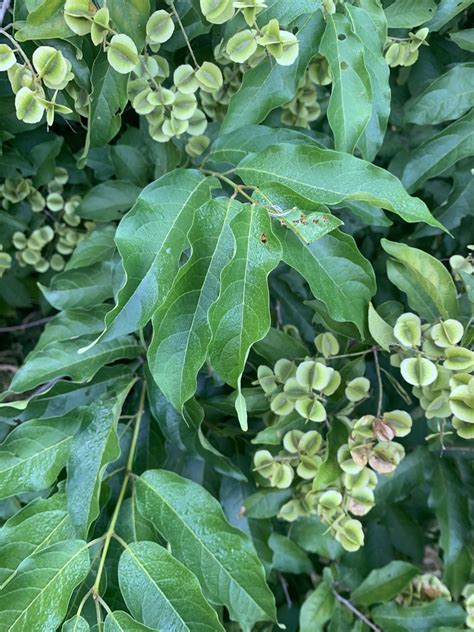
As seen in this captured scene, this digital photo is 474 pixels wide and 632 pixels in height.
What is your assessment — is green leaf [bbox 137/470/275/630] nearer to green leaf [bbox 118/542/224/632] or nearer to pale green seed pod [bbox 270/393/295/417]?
green leaf [bbox 118/542/224/632]

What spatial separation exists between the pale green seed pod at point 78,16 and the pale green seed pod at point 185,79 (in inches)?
7.6

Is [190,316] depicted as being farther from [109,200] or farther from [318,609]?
[318,609]

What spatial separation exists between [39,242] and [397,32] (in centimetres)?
85

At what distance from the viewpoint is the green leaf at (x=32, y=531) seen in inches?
33.1

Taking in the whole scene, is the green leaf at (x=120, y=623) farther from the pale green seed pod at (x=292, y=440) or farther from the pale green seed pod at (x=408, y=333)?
the pale green seed pod at (x=408, y=333)

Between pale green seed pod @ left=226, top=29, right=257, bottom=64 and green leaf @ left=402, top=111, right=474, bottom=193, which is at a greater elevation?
pale green seed pod @ left=226, top=29, right=257, bottom=64

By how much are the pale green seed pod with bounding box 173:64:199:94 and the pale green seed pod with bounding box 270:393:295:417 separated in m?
0.49

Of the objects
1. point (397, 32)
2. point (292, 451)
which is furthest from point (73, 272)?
point (397, 32)

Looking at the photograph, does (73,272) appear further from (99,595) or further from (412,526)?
(412,526)

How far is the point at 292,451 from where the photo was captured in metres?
0.98

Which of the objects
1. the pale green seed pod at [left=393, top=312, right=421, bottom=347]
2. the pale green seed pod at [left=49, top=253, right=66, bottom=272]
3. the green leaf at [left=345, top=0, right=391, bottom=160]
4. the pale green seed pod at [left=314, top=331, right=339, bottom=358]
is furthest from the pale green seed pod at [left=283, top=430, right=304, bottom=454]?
the pale green seed pod at [left=49, top=253, right=66, bottom=272]

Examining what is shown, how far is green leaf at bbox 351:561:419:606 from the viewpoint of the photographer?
3.98ft

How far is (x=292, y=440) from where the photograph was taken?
980 mm

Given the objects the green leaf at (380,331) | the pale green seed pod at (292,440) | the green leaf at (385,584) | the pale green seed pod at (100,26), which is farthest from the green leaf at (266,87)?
the green leaf at (385,584)
